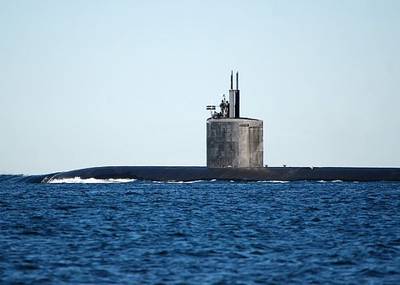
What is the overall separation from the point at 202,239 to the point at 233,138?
44.0m

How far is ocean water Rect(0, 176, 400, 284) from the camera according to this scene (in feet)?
87.9

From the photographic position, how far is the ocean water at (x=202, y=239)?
26.8 metres

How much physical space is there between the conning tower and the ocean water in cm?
1326

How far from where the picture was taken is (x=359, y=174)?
8194 centimetres

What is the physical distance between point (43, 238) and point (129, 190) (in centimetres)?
3819

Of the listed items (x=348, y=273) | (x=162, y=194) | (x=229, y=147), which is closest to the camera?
(x=348, y=273)

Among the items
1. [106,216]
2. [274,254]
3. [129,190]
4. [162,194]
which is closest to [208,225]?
[106,216]

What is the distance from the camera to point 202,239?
119 ft

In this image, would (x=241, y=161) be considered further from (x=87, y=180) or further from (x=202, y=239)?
(x=202, y=239)

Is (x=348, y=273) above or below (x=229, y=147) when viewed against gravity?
below

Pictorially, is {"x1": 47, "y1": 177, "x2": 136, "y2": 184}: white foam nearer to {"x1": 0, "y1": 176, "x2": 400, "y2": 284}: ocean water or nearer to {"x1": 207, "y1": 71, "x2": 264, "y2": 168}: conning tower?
{"x1": 207, "y1": 71, "x2": 264, "y2": 168}: conning tower

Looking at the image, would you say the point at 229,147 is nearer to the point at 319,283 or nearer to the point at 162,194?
the point at 162,194

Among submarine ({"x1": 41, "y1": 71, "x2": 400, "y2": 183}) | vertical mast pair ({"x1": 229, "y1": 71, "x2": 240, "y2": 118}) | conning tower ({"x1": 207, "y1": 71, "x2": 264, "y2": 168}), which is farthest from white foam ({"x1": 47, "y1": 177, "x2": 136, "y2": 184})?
vertical mast pair ({"x1": 229, "y1": 71, "x2": 240, "y2": 118})

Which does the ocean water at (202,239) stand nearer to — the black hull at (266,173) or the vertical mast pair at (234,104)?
the black hull at (266,173)
